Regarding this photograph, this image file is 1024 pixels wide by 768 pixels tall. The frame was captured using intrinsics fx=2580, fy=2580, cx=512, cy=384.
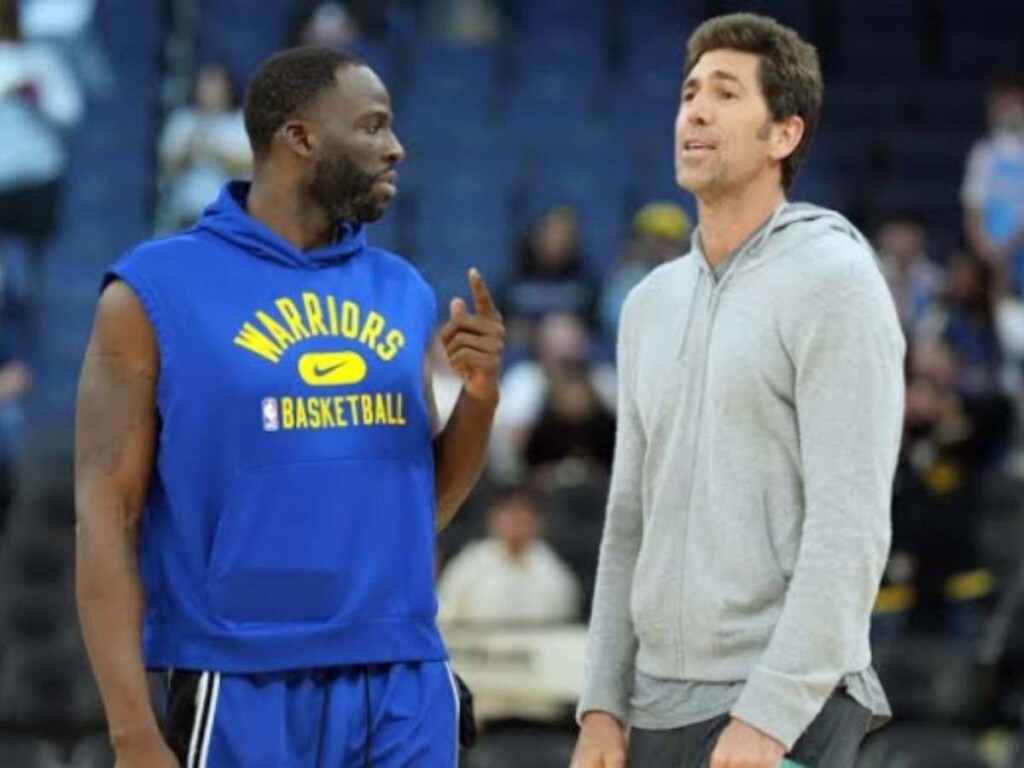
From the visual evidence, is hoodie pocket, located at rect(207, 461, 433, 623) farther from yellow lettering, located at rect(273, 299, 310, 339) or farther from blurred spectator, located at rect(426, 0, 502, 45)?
blurred spectator, located at rect(426, 0, 502, 45)

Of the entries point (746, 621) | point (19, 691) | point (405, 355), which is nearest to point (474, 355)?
point (405, 355)

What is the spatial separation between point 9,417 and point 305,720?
757 cm

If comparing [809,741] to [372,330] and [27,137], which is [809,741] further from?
[27,137]

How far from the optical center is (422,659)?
179 inches

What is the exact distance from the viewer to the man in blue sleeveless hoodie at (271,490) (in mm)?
4398

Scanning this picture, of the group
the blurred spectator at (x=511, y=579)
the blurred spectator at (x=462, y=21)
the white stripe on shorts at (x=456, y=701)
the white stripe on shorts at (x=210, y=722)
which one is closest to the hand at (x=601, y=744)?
the white stripe on shorts at (x=456, y=701)

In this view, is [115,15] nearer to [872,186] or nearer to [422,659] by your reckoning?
[872,186]

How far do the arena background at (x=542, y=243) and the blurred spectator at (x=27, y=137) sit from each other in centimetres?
2

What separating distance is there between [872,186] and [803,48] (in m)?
11.2

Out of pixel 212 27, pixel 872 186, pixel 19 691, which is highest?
pixel 212 27

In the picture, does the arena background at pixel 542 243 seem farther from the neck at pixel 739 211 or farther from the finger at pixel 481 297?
the neck at pixel 739 211

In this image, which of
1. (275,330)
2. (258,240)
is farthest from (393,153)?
(275,330)

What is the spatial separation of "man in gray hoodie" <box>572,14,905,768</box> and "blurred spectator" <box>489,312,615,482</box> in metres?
7.12

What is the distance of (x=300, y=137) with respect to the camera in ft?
15.0
